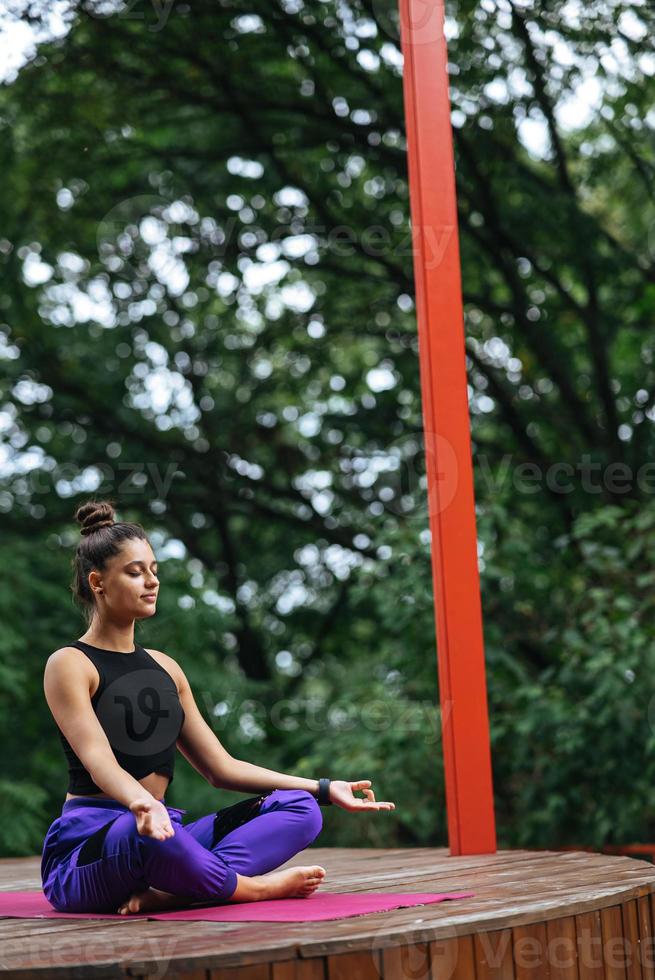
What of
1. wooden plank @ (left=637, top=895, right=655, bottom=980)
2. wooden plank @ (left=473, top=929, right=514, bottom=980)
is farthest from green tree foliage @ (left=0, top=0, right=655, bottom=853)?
wooden plank @ (left=473, top=929, right=514, bottom=980)

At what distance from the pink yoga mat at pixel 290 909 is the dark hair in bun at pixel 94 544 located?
2.11ft

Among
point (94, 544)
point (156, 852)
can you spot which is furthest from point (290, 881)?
point (94, 544)

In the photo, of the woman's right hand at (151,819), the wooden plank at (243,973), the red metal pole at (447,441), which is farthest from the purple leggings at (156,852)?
the red metal pole at (447,441)

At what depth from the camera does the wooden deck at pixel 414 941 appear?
1.92 meters

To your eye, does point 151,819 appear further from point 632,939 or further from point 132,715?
point 632,939

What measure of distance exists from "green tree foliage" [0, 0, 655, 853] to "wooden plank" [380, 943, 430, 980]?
137 inches

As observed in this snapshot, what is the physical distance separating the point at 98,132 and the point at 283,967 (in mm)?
6349

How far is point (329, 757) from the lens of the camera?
6.63 meters

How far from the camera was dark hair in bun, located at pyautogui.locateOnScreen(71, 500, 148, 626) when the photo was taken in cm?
274

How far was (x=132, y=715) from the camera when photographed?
268 centimetres

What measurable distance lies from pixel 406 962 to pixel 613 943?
24.8 inches

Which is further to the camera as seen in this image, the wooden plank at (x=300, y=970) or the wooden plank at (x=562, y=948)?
the wooden plank at (x=562, y=948)

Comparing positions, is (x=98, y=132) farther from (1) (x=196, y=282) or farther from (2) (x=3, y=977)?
(2) (x=3, y=977)

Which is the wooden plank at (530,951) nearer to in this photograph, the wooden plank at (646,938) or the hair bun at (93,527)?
the wooden plank at (646,938)
